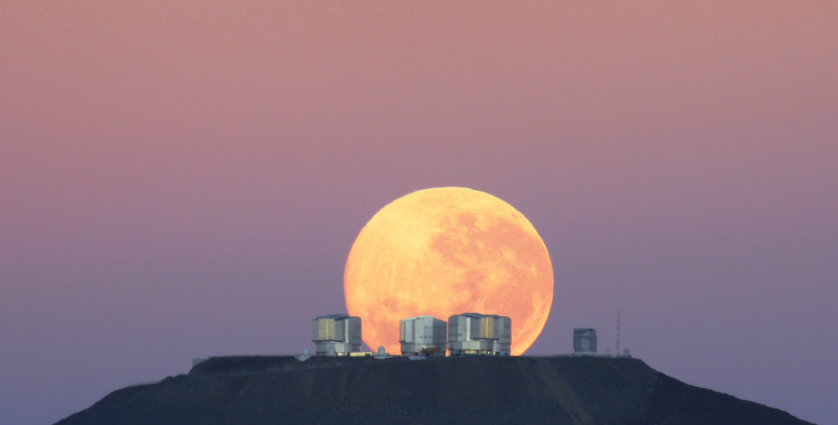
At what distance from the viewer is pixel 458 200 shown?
10025 centimetres

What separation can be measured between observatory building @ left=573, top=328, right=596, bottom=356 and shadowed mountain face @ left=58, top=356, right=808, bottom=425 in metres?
3.23

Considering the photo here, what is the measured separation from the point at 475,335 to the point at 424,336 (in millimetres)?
3751

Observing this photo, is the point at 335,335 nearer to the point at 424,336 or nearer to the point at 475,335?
the point at 424,336

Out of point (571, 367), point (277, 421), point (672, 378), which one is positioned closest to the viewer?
point (277, 421)

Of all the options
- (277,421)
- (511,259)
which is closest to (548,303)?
(511,259)

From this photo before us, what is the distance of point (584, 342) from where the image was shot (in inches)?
3873

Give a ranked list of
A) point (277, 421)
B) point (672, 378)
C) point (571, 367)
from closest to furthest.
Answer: point (277, 421)
point (571, 367)
point (672, 378)

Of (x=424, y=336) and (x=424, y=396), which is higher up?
(x=424, y=336)

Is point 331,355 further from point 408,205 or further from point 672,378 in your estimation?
point 672,378

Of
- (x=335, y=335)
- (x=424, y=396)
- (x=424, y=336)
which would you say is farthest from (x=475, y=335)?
(x=335, y=335)

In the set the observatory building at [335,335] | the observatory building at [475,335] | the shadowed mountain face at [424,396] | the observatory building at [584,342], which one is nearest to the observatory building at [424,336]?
the observatory building at [475,335]

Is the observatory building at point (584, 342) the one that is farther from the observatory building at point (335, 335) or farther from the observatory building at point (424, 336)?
the observatory building at point (335, 335)

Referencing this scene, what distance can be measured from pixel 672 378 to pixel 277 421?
104 ft

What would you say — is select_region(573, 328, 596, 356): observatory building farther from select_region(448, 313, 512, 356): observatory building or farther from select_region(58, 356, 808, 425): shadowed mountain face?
select_region(448, 313, 512, 356): observatory building
